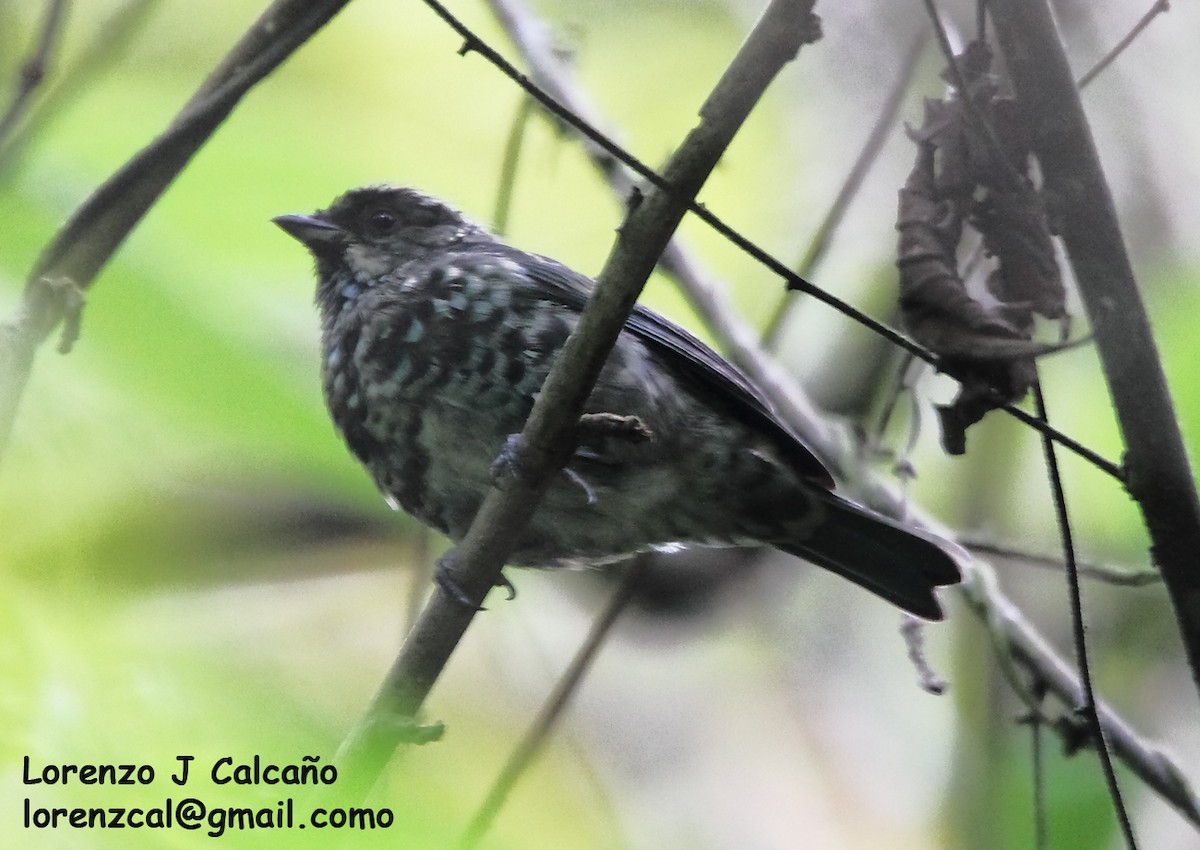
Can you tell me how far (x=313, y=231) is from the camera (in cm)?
274

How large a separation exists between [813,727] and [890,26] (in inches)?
67.8

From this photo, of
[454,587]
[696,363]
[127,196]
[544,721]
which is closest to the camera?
→ [127,196]

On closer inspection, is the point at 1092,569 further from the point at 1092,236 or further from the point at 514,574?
the point at 514,574

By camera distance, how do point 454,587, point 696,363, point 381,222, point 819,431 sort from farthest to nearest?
1. point 819,431
2. point 381,222
3. point 696,363
4. point 454,587

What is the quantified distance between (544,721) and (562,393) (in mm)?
859

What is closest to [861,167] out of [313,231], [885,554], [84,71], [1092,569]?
[885,554]

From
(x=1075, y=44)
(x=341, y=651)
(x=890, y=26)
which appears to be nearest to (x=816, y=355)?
(x=890, y=26)

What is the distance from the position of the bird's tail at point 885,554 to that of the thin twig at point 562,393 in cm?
101

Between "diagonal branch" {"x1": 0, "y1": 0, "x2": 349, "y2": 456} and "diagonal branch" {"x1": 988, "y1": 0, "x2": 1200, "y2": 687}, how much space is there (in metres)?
0.96

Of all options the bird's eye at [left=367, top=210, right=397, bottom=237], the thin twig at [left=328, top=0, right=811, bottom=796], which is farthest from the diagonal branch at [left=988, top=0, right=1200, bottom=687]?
the bird's eye at [left=367, top=210, right=397, bottom=237]

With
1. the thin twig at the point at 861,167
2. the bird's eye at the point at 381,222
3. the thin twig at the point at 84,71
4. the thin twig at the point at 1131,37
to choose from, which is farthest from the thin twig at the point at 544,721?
the thin twig at the point at 1131,37

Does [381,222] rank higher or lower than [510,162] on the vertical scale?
lower

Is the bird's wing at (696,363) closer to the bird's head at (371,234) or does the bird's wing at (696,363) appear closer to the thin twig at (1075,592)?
the bird's head at (371,234)

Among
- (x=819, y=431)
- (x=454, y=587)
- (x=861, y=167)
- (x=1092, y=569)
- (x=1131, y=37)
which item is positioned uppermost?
(x=1131, y=37)
